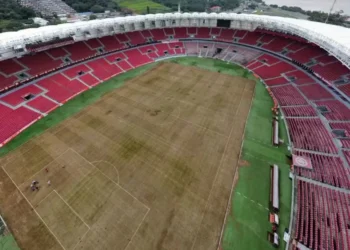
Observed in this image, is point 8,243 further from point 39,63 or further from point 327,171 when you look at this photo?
point 39,63

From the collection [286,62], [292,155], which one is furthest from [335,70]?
[292,155]

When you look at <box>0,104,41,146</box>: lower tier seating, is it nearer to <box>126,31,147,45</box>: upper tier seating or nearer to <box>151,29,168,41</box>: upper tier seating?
<box>126,31,147,45</box>: upper tier seating

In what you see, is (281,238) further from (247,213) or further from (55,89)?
(55,89)

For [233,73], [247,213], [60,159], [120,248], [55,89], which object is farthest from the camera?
[233,73]

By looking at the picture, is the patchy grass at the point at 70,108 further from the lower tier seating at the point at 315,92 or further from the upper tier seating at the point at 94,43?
the lower tier seating at the point at 315,92

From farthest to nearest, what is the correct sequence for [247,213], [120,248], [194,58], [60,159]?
[194,58] → [60,159] → [247,213] → [120,248]

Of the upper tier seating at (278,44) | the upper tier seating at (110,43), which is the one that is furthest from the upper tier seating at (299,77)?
the upper tier seating at (110,43)

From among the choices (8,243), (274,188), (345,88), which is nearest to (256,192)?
(274,188)

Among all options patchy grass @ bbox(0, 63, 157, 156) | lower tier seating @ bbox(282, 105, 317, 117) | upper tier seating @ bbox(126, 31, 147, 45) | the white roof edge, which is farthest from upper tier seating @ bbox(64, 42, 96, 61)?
lower tier seating @ bbox(282, 105, 317, 117)
